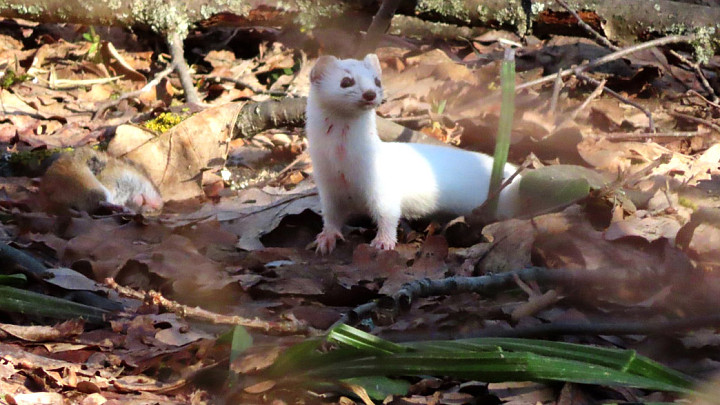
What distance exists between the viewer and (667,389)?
209 centimetres

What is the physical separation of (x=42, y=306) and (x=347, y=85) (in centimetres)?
177

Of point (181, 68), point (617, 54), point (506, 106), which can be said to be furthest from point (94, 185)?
point (617, 54)

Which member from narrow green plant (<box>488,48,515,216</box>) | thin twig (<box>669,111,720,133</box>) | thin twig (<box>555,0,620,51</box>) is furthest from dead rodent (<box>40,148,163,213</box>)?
thin twig (<box>669,111,720,133</box>)

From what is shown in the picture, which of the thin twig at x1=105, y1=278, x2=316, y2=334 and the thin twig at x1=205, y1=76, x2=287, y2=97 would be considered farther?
the thin twig at x1=205, y1=76, x2=287, y2=97

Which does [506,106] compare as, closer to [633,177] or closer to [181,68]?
[633,177]

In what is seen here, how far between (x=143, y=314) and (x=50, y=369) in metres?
0.46

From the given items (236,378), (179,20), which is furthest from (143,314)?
(179,20)

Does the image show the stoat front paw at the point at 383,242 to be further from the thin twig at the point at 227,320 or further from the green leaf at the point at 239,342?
the green leaf at the point at 239,342

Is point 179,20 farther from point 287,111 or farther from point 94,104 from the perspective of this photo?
point 287,111

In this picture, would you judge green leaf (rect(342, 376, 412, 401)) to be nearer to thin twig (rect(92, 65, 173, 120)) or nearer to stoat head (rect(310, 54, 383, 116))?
stoat head (rect(310, 54, 383, 116))

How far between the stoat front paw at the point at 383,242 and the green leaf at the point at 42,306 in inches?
55.3

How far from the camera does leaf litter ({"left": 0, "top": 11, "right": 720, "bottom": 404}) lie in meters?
2.56

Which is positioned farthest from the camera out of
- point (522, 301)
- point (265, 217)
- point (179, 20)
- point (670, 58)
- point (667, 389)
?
point (179, 20)

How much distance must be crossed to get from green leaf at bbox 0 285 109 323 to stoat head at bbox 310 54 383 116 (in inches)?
62.6
